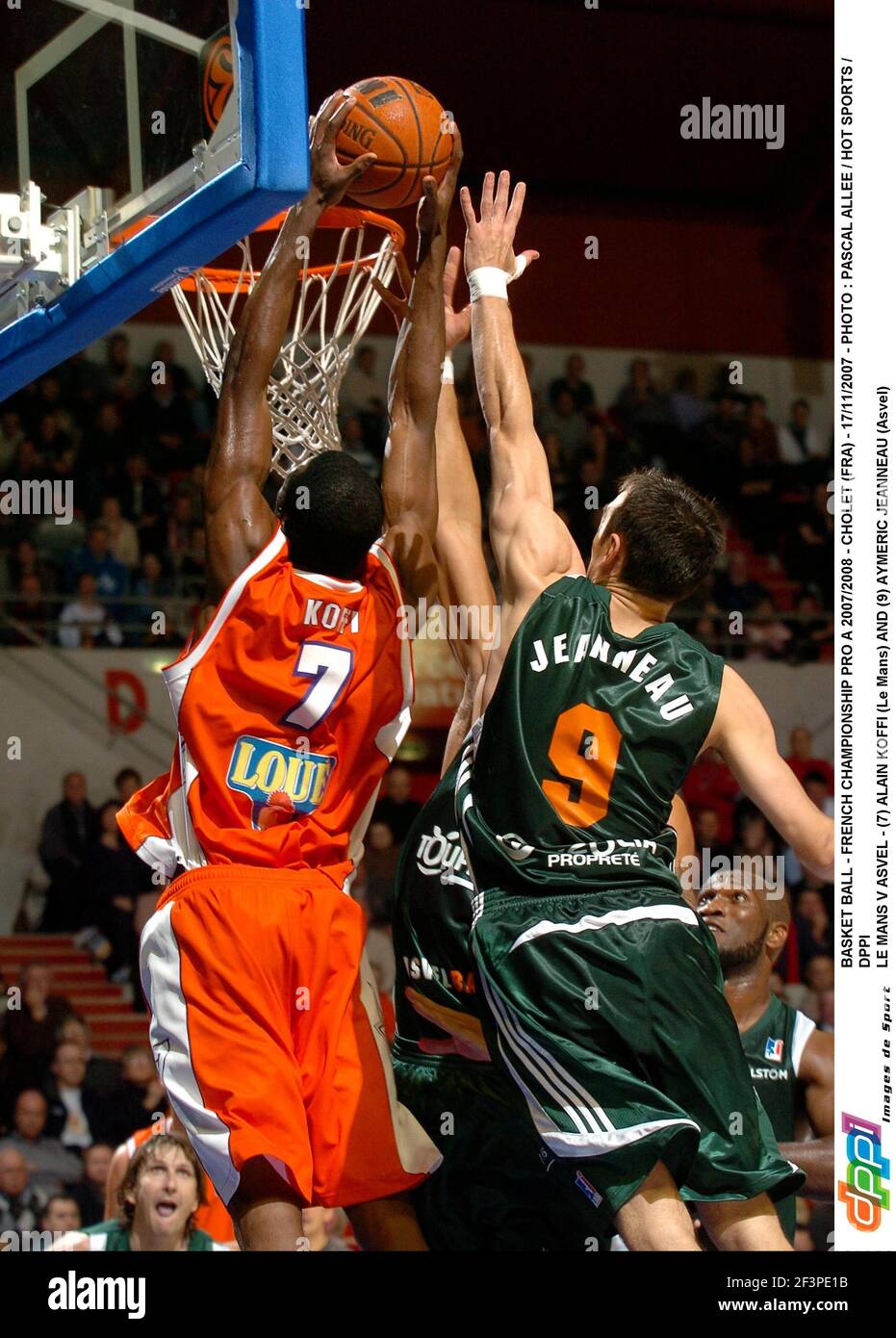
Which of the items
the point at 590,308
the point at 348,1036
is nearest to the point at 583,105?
the point at 590,308

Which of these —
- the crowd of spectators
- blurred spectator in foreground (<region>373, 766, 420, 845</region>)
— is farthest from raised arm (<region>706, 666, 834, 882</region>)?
the crowd of spectators

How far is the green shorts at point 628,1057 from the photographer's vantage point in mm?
3447

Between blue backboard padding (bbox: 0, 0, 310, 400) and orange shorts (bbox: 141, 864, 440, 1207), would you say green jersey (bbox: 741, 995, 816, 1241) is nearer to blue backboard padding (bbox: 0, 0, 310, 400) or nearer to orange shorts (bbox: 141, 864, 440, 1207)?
orange shorts (bbox: 141, 864, 440, 1207)

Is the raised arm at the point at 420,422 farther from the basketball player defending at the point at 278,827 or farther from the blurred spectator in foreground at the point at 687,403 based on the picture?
the blurred spectator in foreground at the point at 687,403

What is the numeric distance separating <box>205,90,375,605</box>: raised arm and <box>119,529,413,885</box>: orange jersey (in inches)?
2.2

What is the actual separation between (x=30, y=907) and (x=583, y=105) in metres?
Result: 6.03

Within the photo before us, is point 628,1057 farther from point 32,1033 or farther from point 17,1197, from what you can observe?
point 32,1033

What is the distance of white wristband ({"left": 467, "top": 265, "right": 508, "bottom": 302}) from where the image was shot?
→ 4.16 meters

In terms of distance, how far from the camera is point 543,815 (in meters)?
3.66

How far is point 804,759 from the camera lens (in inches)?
431

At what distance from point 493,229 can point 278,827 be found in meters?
1.60

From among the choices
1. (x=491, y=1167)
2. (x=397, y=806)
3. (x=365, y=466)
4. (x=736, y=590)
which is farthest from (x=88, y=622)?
(x=491, y=1167)
